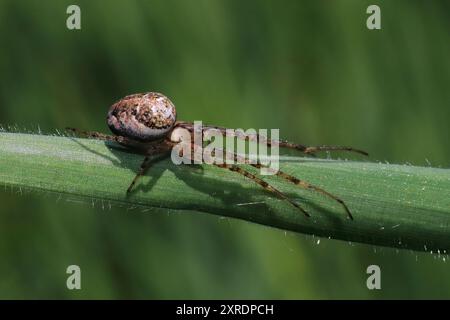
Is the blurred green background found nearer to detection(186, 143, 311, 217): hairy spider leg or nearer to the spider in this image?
the spider

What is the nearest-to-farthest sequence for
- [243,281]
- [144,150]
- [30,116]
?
[144,150] < [243,281] < [30,116]

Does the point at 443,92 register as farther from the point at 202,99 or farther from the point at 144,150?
the point at 144,150

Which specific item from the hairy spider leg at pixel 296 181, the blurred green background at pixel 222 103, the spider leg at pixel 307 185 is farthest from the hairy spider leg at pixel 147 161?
the blurred green background at pixel 222 103

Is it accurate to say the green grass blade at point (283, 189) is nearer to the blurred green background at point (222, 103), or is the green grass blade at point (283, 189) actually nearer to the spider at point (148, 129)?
the spider at point (148, 129)

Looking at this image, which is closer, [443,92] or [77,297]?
[77,297]

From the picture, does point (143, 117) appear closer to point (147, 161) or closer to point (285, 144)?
point (147, 161)
